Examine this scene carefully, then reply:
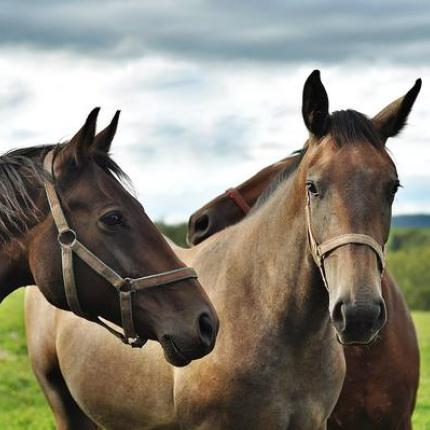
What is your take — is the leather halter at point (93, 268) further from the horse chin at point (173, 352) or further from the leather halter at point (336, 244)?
the leather halter at point (336, 244)

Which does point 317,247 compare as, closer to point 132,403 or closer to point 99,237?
point 99,237

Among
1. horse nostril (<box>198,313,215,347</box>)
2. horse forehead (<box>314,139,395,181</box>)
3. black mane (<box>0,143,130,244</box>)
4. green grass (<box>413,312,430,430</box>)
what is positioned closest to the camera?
horse nostril (<box>198,313,215,347</box>)

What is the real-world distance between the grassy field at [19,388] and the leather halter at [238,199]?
5057mm

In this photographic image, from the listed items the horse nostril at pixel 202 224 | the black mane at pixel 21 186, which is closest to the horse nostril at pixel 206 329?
the black mane at pixel 21 186

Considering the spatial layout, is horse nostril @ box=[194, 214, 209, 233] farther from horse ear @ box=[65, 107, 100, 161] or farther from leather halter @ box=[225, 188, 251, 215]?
horse ear @ box=[65, 107, 100, 161]

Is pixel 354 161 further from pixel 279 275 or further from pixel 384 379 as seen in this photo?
pixel 384 379

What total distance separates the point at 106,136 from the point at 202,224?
A: 217 centimetres

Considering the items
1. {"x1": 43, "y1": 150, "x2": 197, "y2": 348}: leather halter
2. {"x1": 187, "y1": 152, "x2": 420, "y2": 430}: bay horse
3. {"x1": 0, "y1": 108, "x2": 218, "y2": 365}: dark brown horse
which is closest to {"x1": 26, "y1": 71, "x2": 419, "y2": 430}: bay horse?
{"x1": 0, "y1": 108, "x2": 218, "y2": 365}: dark brown horse

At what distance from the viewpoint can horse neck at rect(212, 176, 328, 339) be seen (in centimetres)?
482

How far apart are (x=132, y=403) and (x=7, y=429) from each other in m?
5.74

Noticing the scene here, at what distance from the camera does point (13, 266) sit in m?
4.38

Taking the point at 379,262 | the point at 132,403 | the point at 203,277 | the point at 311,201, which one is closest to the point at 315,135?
the point at 311,201

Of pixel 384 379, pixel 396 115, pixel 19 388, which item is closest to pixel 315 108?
pixel 396 115

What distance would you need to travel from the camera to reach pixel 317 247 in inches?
177
